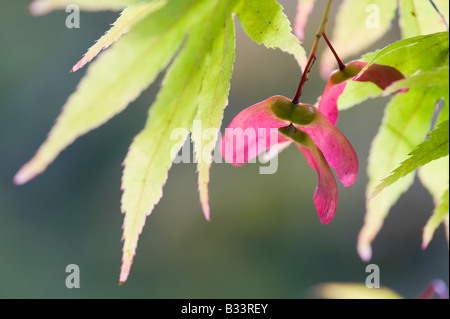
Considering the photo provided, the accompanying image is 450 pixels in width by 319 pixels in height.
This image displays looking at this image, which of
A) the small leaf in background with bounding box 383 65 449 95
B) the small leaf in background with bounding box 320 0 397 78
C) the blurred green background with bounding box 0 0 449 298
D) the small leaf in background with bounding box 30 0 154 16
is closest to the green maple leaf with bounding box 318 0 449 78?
the small leaf in background with bounding box 320 0 397 78

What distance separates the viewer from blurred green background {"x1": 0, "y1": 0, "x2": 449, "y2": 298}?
6.61 feet

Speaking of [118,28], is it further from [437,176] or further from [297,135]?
[437,176]

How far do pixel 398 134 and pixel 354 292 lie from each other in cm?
19

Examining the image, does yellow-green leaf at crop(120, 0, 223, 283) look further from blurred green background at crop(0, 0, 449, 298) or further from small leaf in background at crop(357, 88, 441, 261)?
blurred green background at crop(0, 0, 449, 298)

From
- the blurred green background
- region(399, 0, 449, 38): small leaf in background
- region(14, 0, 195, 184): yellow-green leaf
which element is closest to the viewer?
region(14, 0, 195, 184): yellow-green leaf

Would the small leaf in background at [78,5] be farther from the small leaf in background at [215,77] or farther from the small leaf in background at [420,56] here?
the small leaf in background at [420,56]

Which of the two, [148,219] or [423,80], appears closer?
[423,80]

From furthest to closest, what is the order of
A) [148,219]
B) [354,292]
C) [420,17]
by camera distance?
1. [148,219]
2. [354,292]
3. [420,17]

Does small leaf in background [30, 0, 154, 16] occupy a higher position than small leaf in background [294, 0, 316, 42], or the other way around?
small leaf in background [294, 0, 316, 42]

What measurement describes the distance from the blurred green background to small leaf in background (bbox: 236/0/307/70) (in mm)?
1720

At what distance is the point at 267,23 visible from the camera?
0.28 m

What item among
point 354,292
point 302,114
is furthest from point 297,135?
point 354,292

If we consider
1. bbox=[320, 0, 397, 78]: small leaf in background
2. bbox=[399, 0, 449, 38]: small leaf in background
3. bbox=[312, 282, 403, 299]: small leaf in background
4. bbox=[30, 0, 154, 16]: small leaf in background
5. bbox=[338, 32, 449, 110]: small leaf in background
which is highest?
bbox=[320, 0, 397, 78]: small leaf in background

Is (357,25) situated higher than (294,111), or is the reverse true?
(357,25)
